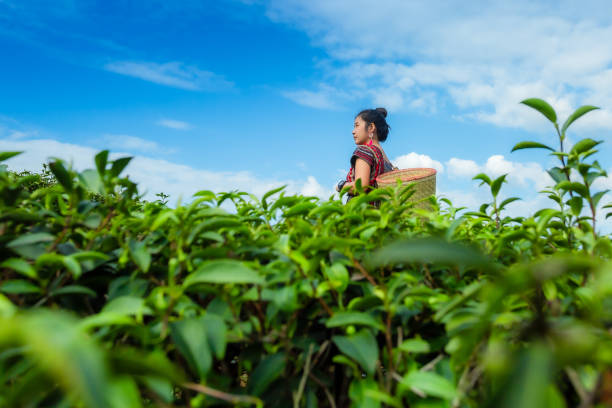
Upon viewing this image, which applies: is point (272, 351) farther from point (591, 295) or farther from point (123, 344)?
point (591, 295)

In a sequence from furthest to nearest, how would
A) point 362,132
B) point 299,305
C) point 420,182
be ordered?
1. point 362,132
2. point 420,182
3. point 299,305

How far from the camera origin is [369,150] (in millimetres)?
6176

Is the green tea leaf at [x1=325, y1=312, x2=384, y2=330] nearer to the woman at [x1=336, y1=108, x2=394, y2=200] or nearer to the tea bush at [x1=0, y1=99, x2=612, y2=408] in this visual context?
the tea bush at [x1=0, y1=99, x2=612, y2=408]

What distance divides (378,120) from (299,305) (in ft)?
21.7

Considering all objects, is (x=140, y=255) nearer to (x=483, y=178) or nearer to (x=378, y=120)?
(x=483, y=178)

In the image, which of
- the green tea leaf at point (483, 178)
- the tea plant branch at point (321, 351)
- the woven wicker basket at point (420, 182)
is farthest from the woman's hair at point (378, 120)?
the tea plant branch at point (321, 351)

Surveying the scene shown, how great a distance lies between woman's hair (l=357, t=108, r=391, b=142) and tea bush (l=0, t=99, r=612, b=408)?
232 inches

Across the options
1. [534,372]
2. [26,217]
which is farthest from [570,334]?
[26,217]

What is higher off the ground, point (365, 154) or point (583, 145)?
point (365, 154)

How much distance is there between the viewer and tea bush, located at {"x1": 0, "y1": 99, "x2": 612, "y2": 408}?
67 centimetres

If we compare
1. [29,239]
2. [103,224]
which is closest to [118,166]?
[103,224]

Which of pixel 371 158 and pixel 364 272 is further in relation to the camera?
pixel 371 158

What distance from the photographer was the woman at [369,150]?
20.0 ft

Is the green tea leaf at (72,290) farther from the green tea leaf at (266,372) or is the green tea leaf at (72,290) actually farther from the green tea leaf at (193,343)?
the green tea leaf at (266,372)
